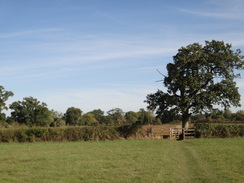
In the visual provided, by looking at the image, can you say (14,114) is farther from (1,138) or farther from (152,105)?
(152,105)

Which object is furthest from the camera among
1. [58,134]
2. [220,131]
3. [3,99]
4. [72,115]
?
[72,115]

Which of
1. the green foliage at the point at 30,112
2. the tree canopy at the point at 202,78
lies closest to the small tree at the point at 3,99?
the green foliage at the point at 30,112

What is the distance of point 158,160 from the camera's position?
1402 centimetres

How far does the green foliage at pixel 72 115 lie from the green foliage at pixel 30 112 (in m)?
34.6

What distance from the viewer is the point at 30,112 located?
77.3m

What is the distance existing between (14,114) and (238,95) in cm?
6487

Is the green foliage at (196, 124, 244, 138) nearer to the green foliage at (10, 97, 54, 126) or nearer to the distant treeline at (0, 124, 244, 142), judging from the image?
the distant treeline at (0, 124, 244, 142)

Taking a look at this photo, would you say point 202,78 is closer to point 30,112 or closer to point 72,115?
point 30,112

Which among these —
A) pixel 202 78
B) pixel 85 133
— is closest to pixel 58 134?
pixel 85 133

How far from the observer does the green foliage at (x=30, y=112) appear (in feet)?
251

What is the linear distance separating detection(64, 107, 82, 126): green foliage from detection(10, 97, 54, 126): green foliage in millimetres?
34581

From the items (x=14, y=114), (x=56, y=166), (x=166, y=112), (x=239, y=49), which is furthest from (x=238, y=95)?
(x=14, y=114)

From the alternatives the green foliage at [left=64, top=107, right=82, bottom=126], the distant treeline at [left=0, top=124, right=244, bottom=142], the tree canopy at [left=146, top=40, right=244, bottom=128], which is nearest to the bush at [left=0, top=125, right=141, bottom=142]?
the distant treeline at [left=0, top=124, right=244, bottom=142]

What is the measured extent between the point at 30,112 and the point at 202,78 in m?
57.8
